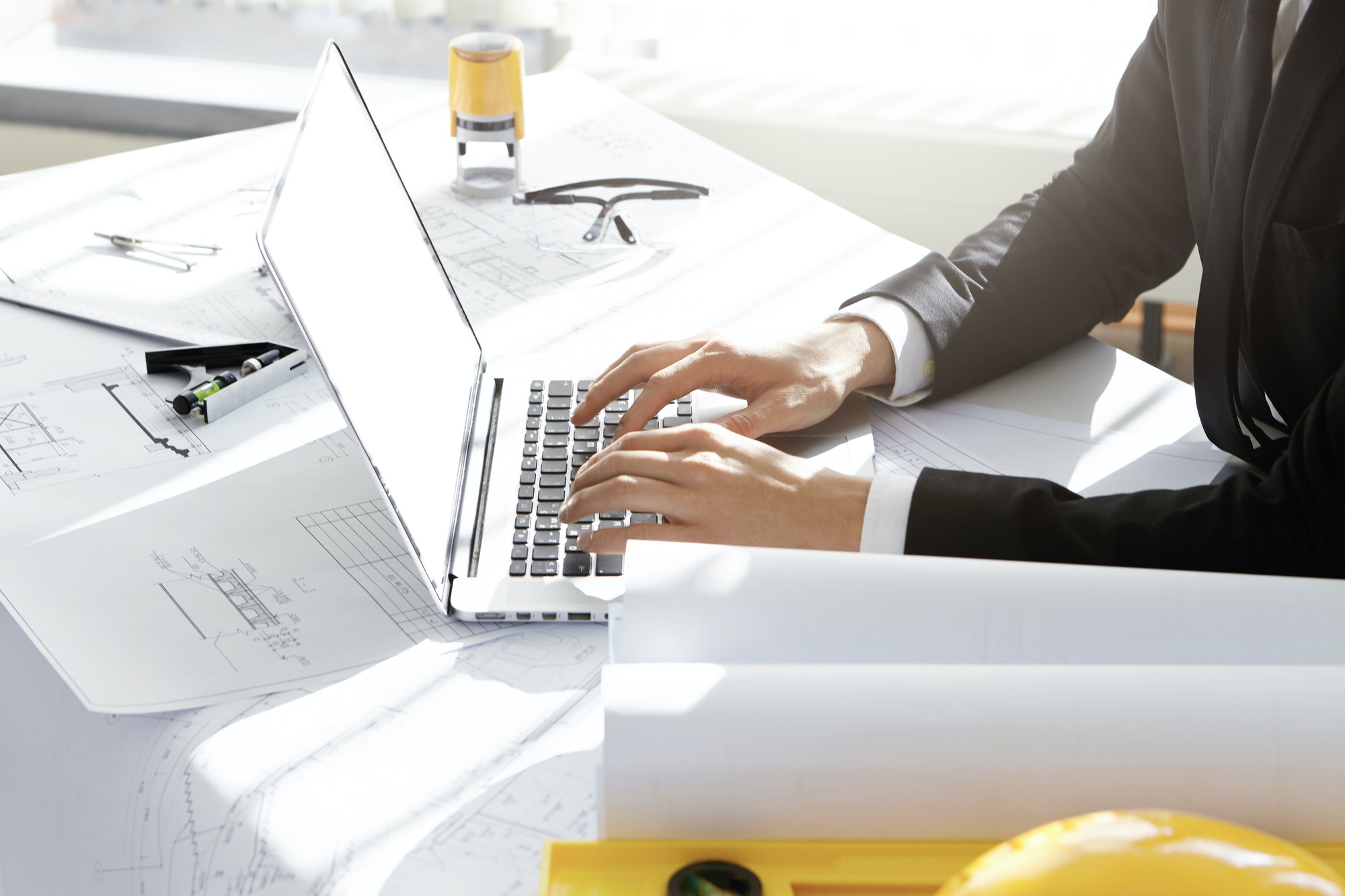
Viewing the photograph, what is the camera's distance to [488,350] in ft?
3.87

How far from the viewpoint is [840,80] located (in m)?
2.51

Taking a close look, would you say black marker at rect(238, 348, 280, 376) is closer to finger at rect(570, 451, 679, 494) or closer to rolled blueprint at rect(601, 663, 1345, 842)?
finger at rect(570, 451, 679, 494)

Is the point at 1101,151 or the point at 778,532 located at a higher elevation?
the point at 1101,151

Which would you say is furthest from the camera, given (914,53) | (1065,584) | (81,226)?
(914,53)

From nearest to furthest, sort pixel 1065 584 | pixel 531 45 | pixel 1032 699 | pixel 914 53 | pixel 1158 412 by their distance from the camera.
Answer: pixel 1032 699, pixel 1065 584, pixel 1158 412, pixel 914 53, pixel 531 45

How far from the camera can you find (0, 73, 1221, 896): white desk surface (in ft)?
2.07

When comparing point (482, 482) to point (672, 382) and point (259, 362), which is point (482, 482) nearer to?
point (672, 382)

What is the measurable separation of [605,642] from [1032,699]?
0.34 m

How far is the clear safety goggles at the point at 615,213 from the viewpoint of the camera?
1.45 meters

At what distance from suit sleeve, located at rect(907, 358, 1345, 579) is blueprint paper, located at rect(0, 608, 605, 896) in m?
0.26

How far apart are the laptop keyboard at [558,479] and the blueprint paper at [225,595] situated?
7 cm

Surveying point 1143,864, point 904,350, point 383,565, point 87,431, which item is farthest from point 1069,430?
point 87,431

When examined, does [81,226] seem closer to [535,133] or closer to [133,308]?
[133,308]

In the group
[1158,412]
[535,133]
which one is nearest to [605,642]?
[1158,412]
